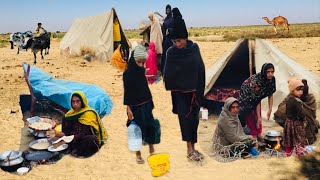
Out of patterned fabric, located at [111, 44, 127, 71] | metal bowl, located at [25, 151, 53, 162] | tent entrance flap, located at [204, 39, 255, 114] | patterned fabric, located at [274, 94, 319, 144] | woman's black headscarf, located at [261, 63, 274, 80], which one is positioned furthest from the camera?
patterned fabric, located at [111, 44, 127, 71]

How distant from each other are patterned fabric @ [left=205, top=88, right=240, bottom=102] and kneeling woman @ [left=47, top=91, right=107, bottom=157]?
272 cm

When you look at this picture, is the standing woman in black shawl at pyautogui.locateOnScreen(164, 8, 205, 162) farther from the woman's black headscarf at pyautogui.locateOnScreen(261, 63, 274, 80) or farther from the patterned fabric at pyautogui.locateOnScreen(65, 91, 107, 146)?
the patterned fabric at pyautogui.locateOnScreen(65, 91, 107, 146)

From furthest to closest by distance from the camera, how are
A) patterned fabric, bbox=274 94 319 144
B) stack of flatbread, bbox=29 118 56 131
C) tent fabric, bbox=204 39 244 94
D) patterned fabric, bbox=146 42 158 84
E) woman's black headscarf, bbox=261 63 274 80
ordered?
patterned fabric, bbox=146 42 158 84, tent fabric, bbox=204 39 244 94, stack of flatbread, bbox=29 118 56 131, woman's black headscarf, bbox=261 63 274 80, patterned fabric, bbox=274 94 319 144

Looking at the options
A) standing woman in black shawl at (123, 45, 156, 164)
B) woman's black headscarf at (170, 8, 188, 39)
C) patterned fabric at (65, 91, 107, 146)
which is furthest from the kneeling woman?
woman's black headscarf at (170, 8, 188, 39)

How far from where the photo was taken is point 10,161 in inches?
173

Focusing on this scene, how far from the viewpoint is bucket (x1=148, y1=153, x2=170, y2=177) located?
165 inches

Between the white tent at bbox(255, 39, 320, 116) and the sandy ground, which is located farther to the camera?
the white tent at bbox(255, 39, 320, 116)

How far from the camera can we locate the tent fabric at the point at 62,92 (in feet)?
21.2

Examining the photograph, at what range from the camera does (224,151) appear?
459 centimetres

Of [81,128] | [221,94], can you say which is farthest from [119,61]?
[81,128]

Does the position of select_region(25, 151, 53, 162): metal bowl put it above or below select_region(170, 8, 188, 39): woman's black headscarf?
below

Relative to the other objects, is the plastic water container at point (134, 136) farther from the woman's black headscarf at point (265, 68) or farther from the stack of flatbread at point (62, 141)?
the woman's black headscarf at point (265, 68)

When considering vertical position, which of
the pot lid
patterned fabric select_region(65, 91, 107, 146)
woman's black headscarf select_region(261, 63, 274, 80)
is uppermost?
woman's black headscarf select_region(261, 63, 274, 80)

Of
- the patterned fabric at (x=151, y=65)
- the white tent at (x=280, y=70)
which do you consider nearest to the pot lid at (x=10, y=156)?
the white tent at (x=280, y=70)
